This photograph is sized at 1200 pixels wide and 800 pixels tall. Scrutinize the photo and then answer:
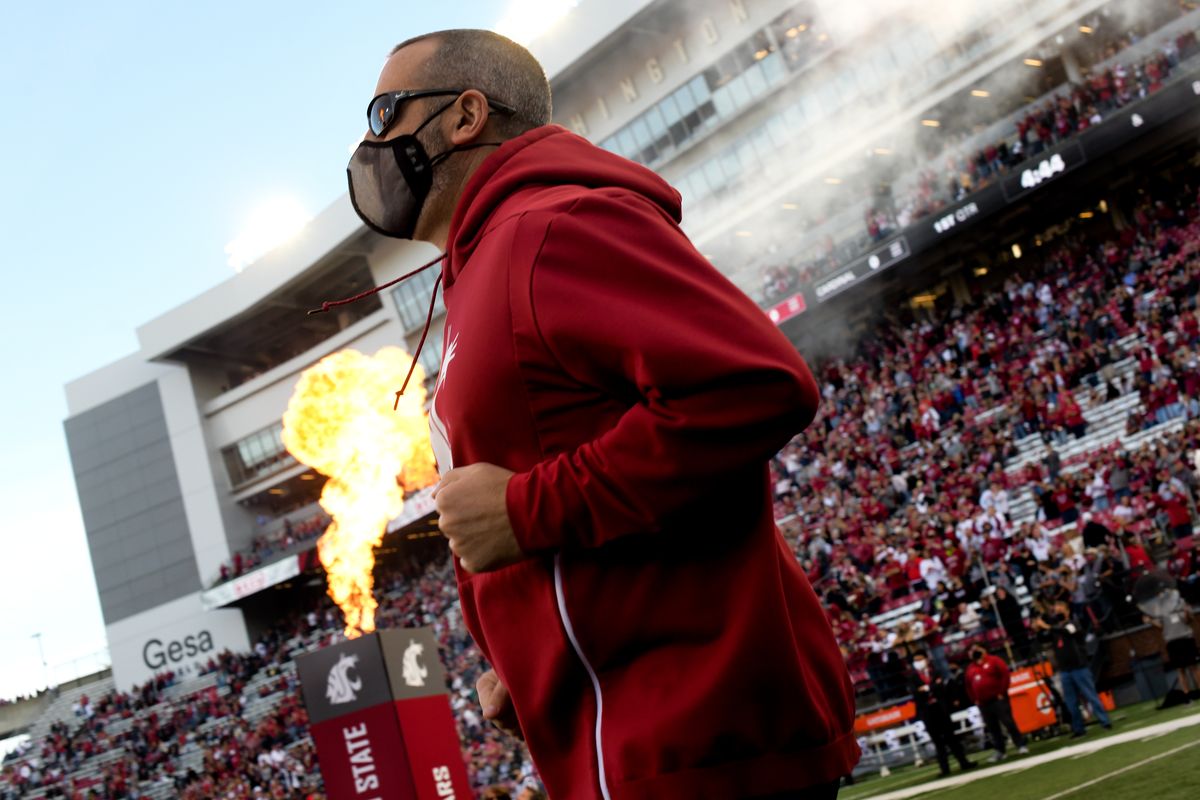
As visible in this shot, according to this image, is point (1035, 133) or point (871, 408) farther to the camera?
point (1035, 133)

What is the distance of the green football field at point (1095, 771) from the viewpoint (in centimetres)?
743

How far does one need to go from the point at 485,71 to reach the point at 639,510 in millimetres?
993

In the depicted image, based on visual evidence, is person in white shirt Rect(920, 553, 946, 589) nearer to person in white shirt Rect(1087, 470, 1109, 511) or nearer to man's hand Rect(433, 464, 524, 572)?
person in white shirt Rect(1087, 470, 1109, 511)

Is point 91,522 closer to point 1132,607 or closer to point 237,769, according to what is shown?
point 237,769

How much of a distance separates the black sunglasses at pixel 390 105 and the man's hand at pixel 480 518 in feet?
2.52

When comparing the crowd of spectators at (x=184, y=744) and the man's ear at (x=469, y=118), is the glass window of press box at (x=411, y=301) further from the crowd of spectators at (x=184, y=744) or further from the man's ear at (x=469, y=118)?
the man's ear at (x=469, y=118)

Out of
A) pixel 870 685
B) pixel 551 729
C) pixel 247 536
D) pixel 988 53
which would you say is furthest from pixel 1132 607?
pixel 247 536

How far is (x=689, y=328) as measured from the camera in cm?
155

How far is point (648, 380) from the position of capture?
1.55 metres

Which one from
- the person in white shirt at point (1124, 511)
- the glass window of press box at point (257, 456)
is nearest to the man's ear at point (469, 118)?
the person in white shirt at point (1124, 511)

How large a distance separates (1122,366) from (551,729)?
21.5 meters

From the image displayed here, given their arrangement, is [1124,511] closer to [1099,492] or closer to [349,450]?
[1099,492]

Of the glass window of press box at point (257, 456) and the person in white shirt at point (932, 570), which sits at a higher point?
the glass window of press box at point (257, 456)

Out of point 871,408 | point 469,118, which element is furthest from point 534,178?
point 871,408
